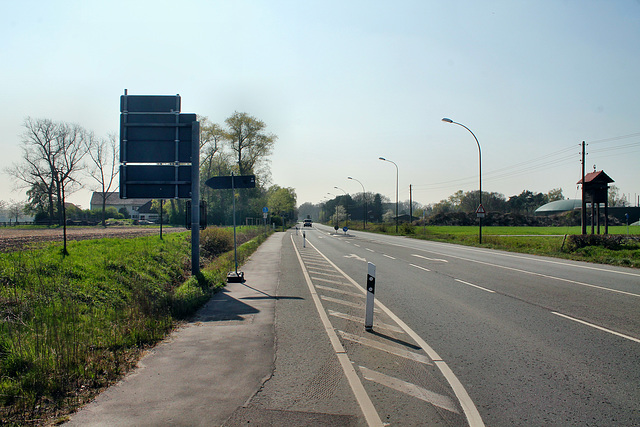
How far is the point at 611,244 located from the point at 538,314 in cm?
1675

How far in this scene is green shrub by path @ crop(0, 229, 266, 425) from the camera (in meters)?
4.27

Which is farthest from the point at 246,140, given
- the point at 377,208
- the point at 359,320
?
A: the point at 377,208

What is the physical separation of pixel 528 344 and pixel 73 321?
22.8 ft

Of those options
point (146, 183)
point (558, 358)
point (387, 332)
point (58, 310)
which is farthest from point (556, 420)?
point (146, 183)

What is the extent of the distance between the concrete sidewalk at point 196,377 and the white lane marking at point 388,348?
1.24 m

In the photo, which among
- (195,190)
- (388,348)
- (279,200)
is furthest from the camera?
(279,200)

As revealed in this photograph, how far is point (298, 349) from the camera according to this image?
5.84m

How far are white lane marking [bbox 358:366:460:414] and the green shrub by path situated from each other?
3001 mm

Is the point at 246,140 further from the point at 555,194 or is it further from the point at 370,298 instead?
the point at 555,194

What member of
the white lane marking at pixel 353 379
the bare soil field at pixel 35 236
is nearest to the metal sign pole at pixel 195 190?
the white lane marking at pixel 353 379

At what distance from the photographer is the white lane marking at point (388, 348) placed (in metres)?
5.34

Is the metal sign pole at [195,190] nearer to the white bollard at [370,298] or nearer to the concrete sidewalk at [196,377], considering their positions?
the concrete sidewalk at [196,377]

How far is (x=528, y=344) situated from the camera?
593 cm

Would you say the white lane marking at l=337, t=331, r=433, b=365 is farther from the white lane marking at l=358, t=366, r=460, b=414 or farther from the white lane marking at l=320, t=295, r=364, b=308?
the white lane marking at l=320, t=295, r=364, b=308
